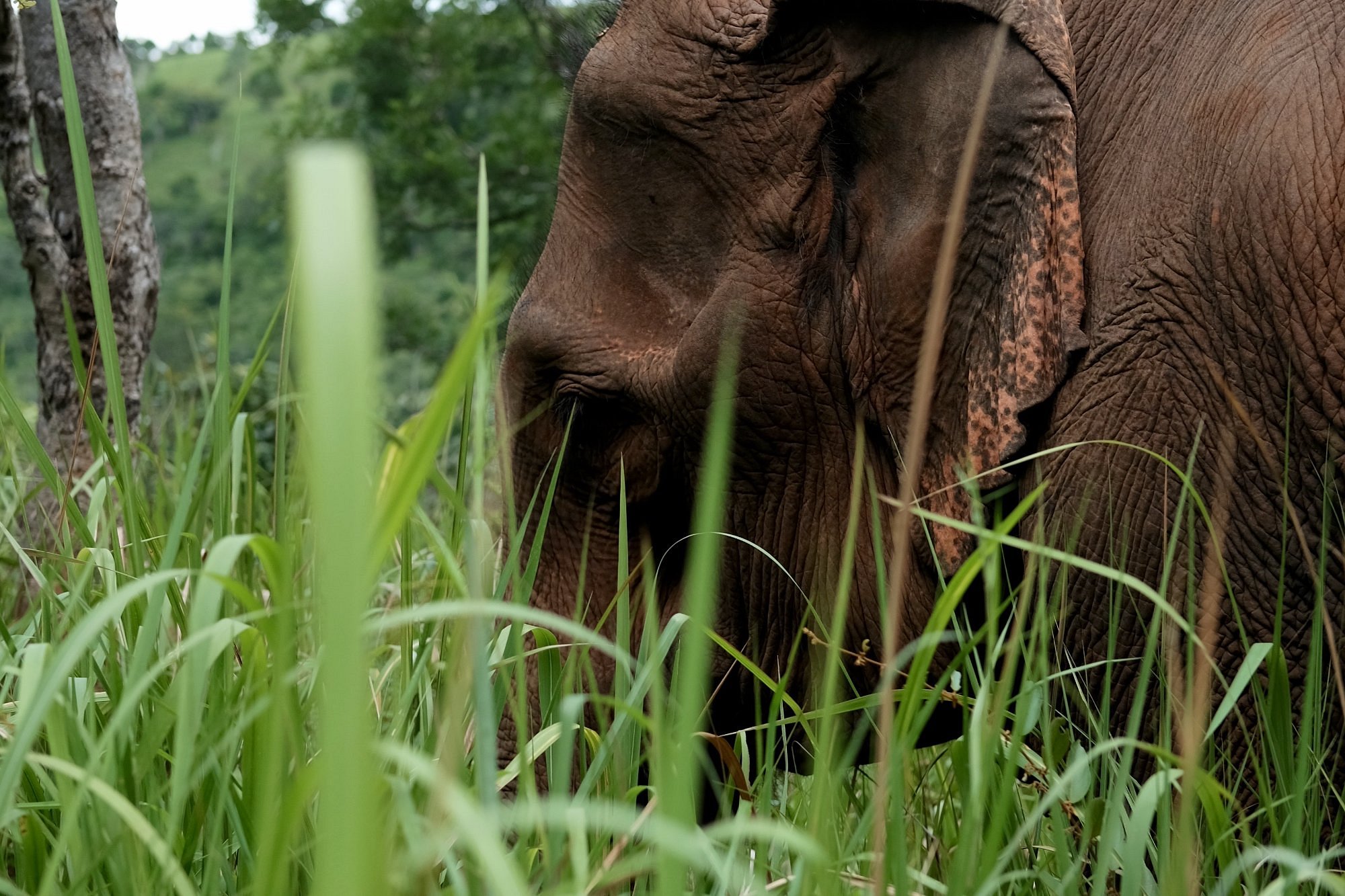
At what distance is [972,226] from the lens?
76.0 inches

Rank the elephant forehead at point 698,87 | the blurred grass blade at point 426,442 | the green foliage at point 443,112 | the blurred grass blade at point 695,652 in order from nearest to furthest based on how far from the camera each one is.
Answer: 1. the blurred grass blade at point 426,442
2. the blurred grass blade at point 695,652
3. the elephant forehead at point 698,87
4. the green foliage at point 443,112

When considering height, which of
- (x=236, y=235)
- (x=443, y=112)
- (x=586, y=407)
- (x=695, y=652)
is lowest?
(x=236, y=235)

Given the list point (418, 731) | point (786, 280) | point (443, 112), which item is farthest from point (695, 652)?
point (443, 112)

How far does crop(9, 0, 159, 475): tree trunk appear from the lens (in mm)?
2959

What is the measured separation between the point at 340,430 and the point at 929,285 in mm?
1641

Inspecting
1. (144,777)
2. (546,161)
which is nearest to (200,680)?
(144,777)

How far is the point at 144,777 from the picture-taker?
46.4 inches

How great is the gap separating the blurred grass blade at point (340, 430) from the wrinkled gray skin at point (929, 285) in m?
0.98

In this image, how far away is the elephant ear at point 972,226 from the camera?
1846 mm

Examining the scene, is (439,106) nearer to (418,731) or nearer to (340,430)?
(418,731)

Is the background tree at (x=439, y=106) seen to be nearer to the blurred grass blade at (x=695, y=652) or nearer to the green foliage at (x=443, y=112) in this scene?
the green foliage at (x=443, y=112)

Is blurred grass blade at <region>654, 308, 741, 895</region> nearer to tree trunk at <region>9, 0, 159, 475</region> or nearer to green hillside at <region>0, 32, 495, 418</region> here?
green hillside at <region>0, 32, 495, 418</region>

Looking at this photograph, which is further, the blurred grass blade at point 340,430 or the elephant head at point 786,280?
the elephant head at point 786,280

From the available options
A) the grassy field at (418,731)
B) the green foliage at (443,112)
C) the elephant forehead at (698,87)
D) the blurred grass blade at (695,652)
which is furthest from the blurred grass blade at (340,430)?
the green foliage at (443,112)
